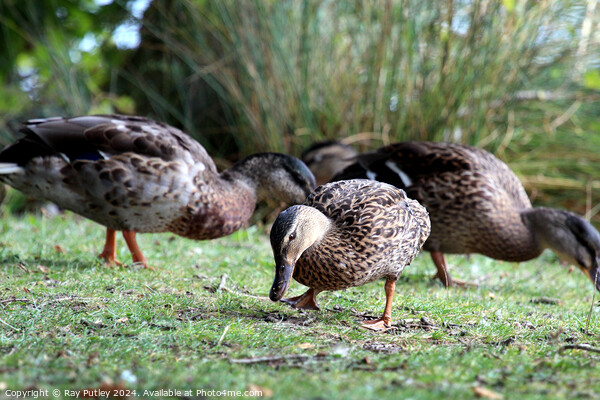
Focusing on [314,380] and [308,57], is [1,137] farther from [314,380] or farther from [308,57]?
[314,380]

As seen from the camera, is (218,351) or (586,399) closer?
(586,399)

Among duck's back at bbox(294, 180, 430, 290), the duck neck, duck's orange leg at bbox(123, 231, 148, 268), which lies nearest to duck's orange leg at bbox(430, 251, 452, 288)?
the duck neck

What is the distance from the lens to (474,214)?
5730mm

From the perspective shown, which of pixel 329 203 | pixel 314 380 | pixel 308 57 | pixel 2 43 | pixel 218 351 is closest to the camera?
pixel 314 380

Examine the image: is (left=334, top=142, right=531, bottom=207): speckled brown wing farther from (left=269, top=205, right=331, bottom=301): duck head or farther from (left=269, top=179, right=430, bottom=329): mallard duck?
(left=269, top=205, right=331, bottom=301): duck head

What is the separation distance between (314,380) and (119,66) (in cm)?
886

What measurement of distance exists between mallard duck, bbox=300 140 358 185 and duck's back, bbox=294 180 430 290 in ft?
10.0

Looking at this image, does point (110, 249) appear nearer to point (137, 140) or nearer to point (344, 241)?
point (137, 140)

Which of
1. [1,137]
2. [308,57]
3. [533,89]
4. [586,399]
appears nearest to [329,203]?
[586,399]

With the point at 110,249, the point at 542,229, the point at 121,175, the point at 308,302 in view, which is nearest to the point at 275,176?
the point at 121,175

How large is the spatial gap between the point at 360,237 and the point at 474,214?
7.18 feet

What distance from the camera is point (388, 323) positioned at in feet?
12.6

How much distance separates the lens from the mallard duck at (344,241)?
3.60 m

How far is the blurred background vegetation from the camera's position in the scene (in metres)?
7.47
